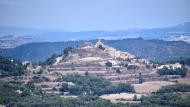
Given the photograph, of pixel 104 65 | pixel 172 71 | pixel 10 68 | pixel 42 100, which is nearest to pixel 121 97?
pixel 42 100

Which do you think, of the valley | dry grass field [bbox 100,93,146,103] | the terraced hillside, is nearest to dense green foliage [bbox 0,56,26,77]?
the valley

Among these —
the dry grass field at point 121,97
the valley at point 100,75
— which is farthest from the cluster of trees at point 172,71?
the dry grass field at point 121,97

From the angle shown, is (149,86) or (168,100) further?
(149,86)

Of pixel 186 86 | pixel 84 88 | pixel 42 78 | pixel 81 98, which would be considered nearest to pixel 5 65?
pixel 42 78

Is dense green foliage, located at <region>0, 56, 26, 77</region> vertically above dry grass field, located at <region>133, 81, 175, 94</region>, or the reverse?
dense green foliage, located at <region>0, 56, 26, 77</region>

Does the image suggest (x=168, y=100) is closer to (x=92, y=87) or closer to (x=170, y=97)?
(x=170, y=97)

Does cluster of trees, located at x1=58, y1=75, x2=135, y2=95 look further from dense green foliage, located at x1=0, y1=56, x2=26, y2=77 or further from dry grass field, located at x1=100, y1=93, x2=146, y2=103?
dense green foliage, located at x1=0, y1=56, x2=26, y2=77

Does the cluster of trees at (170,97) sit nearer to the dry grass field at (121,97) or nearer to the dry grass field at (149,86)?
the dry grass field at (121,97)
